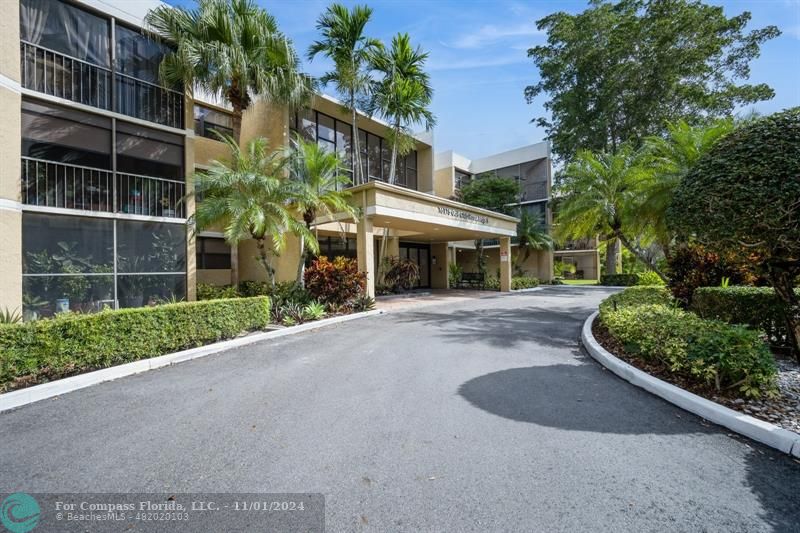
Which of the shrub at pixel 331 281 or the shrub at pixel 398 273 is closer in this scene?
the shrub at pixel 331 281

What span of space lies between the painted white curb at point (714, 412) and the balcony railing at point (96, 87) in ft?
45.6

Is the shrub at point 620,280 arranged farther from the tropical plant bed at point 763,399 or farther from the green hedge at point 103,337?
the green hedge at point 103,337

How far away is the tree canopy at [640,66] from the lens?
19234 millimetres

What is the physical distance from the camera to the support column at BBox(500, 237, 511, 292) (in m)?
21.0

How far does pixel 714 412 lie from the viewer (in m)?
3.89

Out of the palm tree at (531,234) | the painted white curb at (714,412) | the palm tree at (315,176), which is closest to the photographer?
the painted white curb at (714,412)

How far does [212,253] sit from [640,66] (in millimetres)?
24315

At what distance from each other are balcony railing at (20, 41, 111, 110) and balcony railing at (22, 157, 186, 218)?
1885 millimetres

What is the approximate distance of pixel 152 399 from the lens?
4.93m

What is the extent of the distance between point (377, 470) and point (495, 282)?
20891 millimetres

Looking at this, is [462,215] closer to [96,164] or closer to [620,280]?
[96,164]

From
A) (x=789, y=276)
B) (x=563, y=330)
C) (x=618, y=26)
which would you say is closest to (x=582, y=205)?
(x=563, y=330)

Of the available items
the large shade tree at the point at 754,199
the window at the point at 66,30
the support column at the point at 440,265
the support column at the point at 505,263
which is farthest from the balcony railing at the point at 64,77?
the support column at the point at 440,265

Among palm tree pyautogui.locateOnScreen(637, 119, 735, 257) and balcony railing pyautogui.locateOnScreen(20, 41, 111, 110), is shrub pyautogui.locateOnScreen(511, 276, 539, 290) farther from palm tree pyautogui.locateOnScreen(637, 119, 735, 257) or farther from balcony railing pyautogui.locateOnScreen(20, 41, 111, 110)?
balcony railing pyautogui.locateOnScreen(20, 41, 111, 110)
